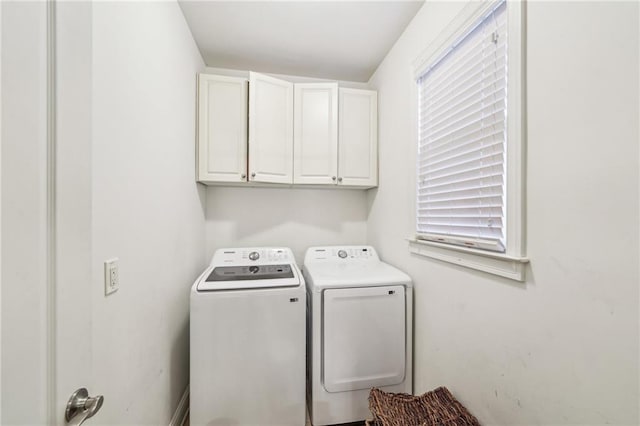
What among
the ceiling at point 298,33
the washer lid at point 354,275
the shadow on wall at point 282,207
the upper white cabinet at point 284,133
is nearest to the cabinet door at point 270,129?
the upper white cabinet at point 284,133

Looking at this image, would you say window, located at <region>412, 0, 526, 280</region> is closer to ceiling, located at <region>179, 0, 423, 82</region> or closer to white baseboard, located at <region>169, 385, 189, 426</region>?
ceiling, located at <region>179, 0, 423, 82</region>

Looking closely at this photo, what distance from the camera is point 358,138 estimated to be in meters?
2.18

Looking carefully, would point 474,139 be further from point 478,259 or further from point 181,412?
point 181,412

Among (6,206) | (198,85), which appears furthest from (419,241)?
(198,85)

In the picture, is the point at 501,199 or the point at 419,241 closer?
the point at 501,199

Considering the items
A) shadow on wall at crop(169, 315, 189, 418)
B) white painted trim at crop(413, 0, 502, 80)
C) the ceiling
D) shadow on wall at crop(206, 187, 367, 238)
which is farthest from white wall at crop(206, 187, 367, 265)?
white painted trim at crop(413, 0, 502, 80)

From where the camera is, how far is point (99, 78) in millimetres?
820

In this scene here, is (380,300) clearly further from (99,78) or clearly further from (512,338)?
(99,78)

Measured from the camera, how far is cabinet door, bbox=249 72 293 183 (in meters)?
1.91

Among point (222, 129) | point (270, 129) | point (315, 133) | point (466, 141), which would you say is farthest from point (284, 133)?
point (466, 141)

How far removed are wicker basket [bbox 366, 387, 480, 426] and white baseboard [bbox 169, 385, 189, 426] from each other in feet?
3.77

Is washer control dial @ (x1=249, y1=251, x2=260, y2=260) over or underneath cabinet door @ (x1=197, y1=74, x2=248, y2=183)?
underneath

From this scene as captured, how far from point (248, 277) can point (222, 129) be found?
116 cm

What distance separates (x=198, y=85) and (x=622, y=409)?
261cm
